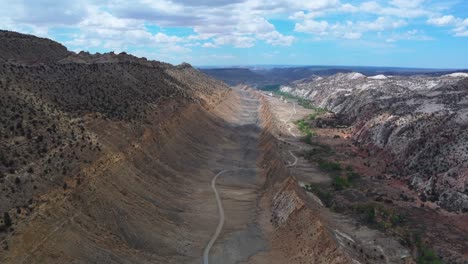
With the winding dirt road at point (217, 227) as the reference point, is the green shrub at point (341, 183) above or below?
below

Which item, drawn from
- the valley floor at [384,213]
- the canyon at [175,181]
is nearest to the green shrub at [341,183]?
the valley floor at [384,213]

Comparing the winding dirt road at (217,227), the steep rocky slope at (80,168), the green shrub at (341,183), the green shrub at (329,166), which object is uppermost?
the steep rocky slope at (80,168)

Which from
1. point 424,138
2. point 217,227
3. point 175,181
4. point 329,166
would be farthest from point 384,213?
point 424,138

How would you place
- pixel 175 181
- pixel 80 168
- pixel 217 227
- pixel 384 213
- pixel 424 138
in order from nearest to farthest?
pixel 80 168 → pixel 217 227 → pixel 384 213 → pixel 175 181 → pixel 424 138

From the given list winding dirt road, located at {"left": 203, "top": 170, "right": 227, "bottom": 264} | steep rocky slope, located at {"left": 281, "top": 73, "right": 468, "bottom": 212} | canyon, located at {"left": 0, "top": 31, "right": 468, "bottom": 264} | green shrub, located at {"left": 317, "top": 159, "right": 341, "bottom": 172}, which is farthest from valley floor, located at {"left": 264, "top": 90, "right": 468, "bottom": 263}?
winding dirt road, located at {"left": 203, "top": 170, "right": 227, "bottom": 264}

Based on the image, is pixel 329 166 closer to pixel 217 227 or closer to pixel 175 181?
pixel 175 181

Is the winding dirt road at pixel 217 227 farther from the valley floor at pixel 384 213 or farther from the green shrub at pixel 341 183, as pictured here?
the green shrub at pixel 341 183

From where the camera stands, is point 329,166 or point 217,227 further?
point 329,166

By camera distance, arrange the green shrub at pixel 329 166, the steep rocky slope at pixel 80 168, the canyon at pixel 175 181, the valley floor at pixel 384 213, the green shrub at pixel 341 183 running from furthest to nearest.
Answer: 1. the green shrub at pixel 329 166
2. the green shrub at pixel 341 183
3. the valley floor at pixel 384 213
4. the canyon at pixel 175 181
5. the steep rocky slope at pixel 80 168

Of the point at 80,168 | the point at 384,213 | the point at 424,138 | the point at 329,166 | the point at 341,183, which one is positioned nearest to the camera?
the point at 80,168

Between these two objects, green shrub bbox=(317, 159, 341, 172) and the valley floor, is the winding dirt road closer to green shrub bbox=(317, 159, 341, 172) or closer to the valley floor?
the valley floor

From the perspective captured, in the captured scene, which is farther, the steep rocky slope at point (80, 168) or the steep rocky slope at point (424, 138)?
the steep rocky slope at point (424, 138)

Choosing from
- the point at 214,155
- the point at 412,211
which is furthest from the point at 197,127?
the point at 412,211
